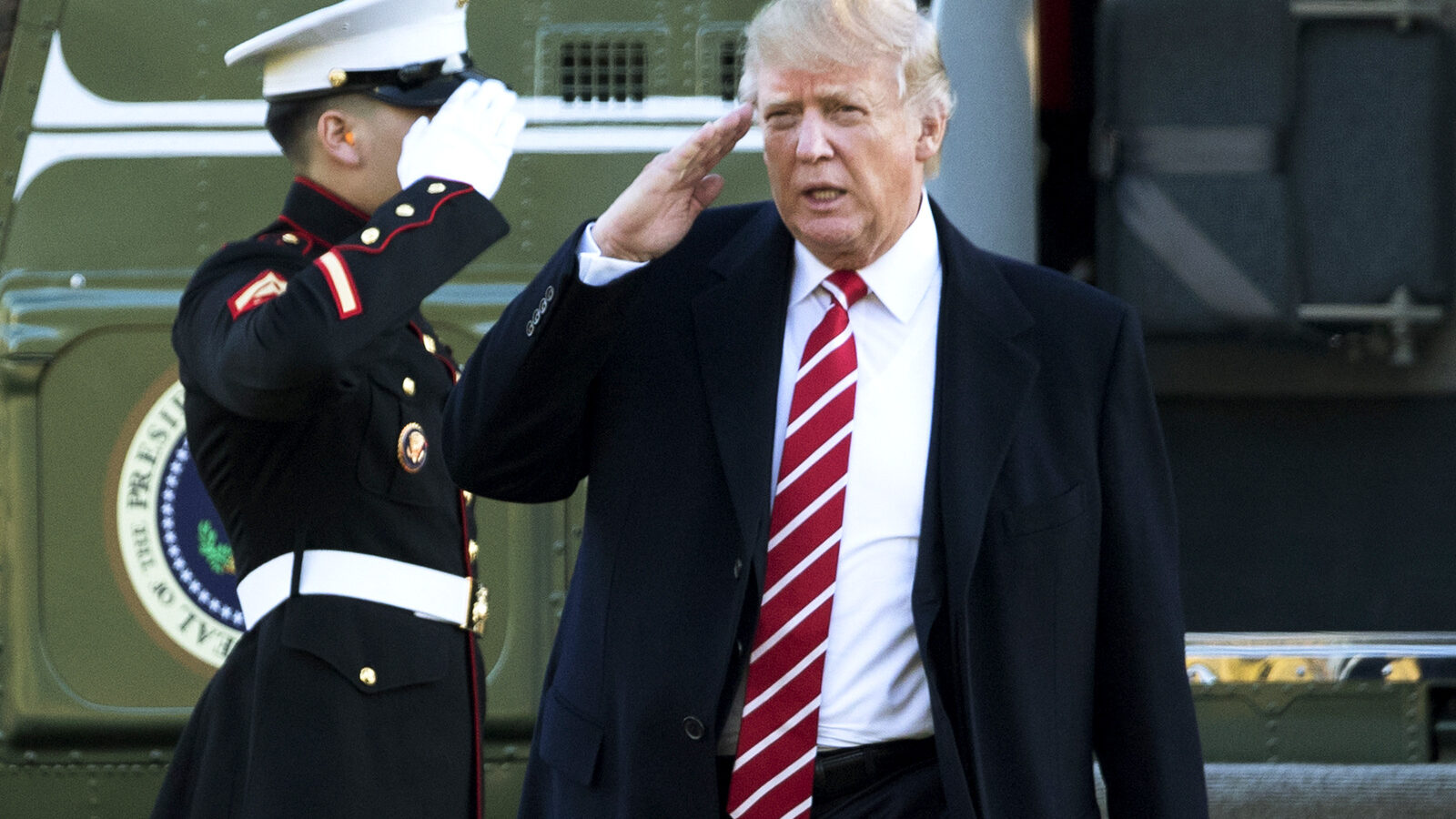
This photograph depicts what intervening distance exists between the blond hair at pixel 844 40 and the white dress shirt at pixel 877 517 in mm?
206

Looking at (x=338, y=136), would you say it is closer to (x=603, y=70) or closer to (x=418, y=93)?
(x=418, y=93)

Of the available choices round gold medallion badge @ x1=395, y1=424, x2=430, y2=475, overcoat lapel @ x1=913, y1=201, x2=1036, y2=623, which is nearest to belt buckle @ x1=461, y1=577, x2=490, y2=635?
round gold medallion badge @ x1=395, y1=424, x2=430, y2=475

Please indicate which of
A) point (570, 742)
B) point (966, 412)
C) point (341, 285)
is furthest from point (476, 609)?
point (966, 412)

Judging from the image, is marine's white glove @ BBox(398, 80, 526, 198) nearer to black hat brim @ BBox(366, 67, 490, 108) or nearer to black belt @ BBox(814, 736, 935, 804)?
black hat brim @ BBox(366, 67, 490, 108)

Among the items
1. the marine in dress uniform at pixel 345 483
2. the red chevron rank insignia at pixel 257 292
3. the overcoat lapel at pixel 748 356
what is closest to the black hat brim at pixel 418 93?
the marine in dress uniform at pixel 345 483

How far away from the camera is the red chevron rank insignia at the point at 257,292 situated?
2.36 metres

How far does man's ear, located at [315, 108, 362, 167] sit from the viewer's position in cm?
258

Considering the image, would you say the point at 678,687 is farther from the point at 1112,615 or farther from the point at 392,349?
the point at 392,349

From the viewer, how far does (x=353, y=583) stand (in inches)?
95.2

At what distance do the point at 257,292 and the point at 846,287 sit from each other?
0.89m

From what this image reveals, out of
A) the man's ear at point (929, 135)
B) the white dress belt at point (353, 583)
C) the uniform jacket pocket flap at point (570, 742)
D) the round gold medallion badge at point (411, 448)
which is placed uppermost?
the man's ear at point (929, 135)

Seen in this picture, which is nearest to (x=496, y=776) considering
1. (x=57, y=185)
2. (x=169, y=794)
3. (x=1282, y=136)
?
(x=169, y=794)

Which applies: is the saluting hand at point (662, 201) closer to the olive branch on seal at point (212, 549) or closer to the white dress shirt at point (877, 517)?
the white dress shirt at point (877, 517)

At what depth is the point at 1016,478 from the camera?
1.81 metres
